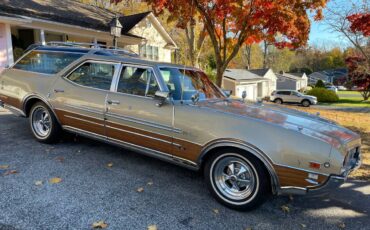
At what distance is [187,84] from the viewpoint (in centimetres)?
455

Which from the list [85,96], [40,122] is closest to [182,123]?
[85,96]

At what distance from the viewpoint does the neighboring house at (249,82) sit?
36375 millimetres

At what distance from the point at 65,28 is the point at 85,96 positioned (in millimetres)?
11740

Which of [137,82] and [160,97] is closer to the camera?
[160,97]

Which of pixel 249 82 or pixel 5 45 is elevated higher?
pixel 5 45

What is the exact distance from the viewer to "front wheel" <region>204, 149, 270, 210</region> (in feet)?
10.8

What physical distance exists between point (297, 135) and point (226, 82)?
34.0 meters

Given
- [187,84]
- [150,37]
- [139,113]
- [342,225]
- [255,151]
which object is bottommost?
[342,225]

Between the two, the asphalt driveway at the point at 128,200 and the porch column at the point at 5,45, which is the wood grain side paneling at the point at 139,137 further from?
the porch column at the point at 5,45

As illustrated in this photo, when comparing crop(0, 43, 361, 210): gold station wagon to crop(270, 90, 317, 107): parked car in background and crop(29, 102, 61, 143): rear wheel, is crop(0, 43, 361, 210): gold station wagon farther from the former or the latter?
crop(270, 90, 317, 107): parked car in background

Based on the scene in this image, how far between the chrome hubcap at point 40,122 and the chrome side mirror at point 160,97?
2556mm

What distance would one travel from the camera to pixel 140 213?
10.7 feet

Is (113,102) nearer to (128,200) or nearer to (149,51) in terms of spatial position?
Result: (128,200)

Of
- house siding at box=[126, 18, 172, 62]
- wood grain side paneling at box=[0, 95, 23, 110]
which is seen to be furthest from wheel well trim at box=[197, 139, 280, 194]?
house siding at box=[126, 18, 172, 62]
